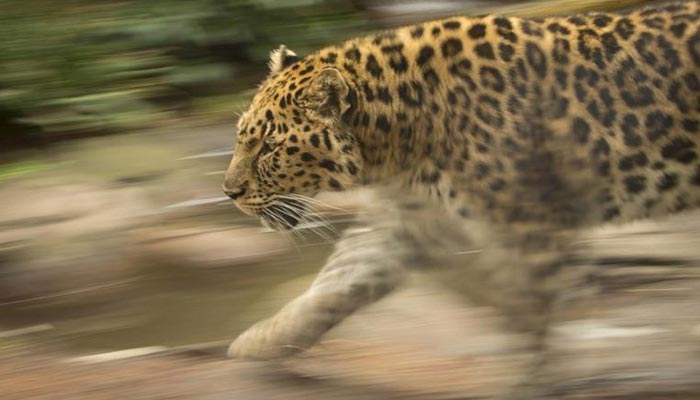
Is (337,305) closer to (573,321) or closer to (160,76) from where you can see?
Result: (573,321)

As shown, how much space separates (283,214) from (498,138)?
3.23 ft

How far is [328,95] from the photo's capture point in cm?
530

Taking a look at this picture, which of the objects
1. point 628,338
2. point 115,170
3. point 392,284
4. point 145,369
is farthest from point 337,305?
point 115,170

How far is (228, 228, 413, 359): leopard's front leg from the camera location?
5727 mm

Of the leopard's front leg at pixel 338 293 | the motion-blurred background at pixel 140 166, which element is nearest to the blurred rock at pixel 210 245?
the motion-blurred background at pixel 140 166

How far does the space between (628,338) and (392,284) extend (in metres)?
1.13

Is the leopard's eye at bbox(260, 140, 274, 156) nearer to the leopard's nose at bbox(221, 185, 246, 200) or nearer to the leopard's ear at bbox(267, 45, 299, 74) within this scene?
the leopard's nose at bbox(221, 185, 246, 200)

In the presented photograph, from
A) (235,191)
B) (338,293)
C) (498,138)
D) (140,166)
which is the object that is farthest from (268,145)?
(140,166)

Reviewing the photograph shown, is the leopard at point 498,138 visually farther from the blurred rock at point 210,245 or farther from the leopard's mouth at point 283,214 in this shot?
the blurred rock at point 210,245

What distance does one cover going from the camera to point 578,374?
564 centimetres

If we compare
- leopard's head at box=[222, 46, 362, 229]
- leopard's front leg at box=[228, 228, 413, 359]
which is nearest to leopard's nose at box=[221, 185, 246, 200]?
leopard's head at box=[222, 46, 362, 229]

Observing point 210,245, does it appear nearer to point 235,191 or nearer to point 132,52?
point 235,191

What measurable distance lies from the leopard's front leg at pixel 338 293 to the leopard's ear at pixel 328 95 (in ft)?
2.15

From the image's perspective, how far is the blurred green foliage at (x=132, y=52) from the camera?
28.9ft
